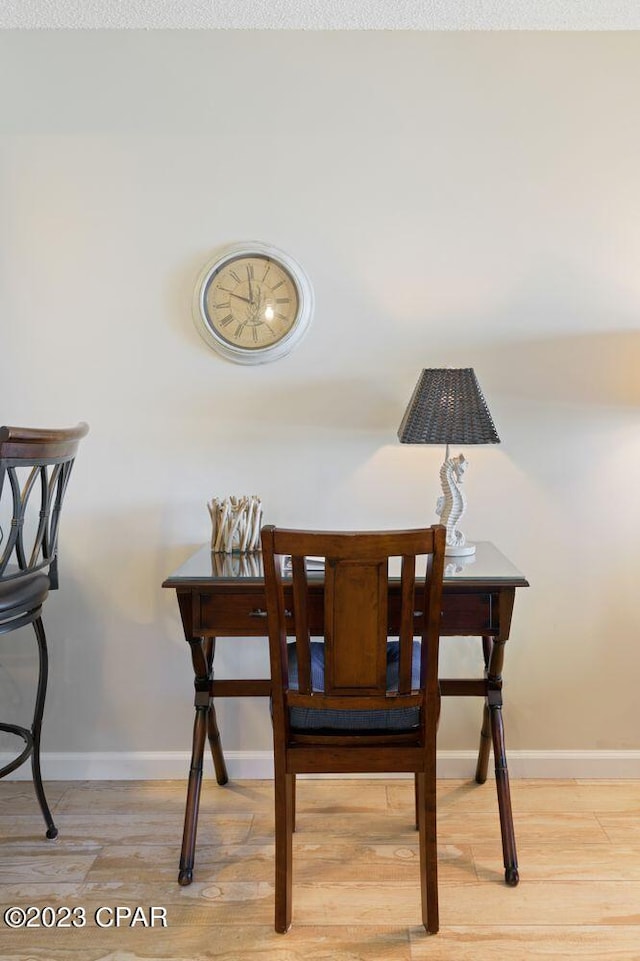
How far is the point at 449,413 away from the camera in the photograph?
1959 mm

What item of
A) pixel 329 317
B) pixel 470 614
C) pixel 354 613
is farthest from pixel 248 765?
pixel 329 317

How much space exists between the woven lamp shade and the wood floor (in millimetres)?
1146

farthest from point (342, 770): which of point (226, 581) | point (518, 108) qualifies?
point (518, 108)

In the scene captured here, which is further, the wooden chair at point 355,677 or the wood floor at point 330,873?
the wood floor at point 330,873

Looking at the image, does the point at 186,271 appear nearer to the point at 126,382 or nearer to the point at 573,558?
the point at 126,382

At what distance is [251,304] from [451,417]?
0.76m

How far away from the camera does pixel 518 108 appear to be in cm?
218

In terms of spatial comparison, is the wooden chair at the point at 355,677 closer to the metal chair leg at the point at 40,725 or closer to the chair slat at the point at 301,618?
the chair slat at the point at 301,618

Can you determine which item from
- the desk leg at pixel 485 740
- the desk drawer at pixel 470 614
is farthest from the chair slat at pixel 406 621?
the desk leg at pixel 485 740

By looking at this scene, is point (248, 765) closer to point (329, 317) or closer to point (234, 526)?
point (234, 526)

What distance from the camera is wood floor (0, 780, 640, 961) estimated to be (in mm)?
1570

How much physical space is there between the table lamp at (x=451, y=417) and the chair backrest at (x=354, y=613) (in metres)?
0.55

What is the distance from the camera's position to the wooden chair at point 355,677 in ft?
4.66
